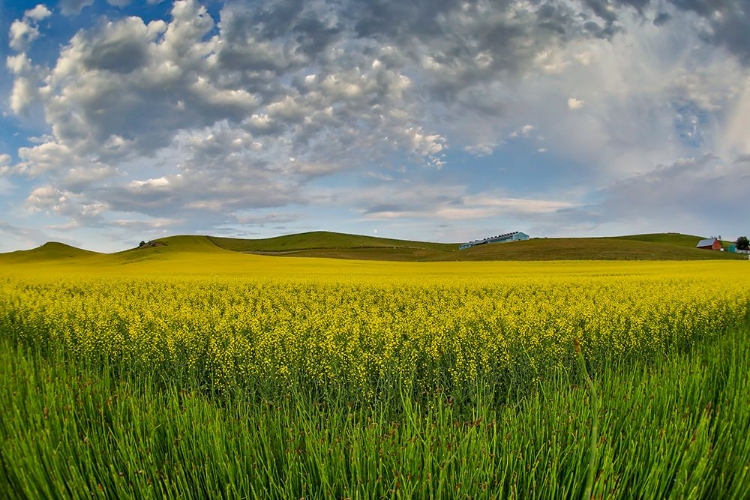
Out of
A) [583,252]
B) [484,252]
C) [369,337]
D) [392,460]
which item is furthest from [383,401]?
[484,252]

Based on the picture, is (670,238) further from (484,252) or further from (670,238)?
(484,252)

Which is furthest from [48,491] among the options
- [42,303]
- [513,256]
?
[513,256]

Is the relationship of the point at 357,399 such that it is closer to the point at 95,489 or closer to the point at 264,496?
the point at 264,496

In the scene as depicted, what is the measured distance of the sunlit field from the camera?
2.78m

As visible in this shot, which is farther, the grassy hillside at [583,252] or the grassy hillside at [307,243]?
the grassy hillside at [307,243]

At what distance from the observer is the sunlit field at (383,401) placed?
9.12ft

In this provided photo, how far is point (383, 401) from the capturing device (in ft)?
18.7

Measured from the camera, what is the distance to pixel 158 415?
12.8 ft

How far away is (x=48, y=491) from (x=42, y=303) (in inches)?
438

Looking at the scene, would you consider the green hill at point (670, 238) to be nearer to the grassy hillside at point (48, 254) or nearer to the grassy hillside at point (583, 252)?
the grassy hillside at point (583, 252)

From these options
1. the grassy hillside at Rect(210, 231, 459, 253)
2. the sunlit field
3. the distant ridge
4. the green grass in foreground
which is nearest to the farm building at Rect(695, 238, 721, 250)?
the distant ridge

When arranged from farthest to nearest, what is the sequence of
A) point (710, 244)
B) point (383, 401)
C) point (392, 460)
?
point (710, 244), point (383, 401), point (392, 460)

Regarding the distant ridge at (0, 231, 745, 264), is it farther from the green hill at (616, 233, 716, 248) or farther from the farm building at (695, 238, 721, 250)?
the green hill at (616, 233, 716, 248)

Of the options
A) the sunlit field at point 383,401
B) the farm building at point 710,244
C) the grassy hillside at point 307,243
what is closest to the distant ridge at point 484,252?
the grassy hillside at point 307,243
